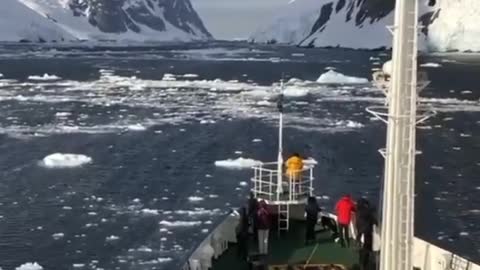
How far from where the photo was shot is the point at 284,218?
14.5 m

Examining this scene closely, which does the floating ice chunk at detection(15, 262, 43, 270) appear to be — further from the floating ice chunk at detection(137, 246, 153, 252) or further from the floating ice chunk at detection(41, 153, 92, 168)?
the floating ice chunk at detection(41, 153, 92, 168)

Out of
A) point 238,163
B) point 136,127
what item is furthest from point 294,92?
point 238,163

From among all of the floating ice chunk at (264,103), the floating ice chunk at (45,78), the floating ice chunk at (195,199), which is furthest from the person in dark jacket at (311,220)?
the floating ice chunk at (45,78)

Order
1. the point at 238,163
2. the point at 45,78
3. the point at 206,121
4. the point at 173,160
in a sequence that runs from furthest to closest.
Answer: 1. the point at 45,78
2. the point at 206,121
3. the point at 173,160
4. the point at 238,163

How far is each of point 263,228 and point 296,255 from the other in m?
0.81

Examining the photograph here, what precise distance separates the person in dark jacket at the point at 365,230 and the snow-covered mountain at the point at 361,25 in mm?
72408

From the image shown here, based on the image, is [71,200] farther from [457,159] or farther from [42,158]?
[457,159]

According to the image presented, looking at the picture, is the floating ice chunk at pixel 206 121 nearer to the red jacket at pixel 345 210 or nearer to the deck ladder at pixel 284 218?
the deck ladder at pixel 284 218

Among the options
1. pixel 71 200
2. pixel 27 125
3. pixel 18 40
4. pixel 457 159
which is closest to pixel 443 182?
pixel 457 159

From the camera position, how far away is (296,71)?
8525cm

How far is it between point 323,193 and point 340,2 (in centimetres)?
12596

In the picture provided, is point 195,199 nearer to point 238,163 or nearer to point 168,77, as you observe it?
point 238,163

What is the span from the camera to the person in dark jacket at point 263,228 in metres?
12.5

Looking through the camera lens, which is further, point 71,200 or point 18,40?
point 18,40
